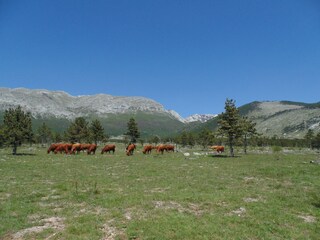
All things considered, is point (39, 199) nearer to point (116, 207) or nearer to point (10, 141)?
point (116, 207)

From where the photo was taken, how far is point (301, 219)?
16.0m

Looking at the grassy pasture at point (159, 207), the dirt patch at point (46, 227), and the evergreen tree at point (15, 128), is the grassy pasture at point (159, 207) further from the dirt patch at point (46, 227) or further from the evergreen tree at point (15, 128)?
the evergreen tree at point (15, 128)

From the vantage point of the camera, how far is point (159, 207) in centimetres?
1736

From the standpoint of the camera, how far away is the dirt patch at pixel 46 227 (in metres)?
13.6

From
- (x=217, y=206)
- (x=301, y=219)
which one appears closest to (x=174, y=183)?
(x=217, y=206)

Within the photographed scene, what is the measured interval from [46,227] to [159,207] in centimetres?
632

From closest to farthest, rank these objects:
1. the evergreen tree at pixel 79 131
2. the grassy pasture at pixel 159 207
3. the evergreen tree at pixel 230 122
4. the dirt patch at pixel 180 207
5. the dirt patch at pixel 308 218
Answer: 1. the grassy pasture at pixel 159 207
2. the dirt patch at pixel 308 218
3. the dirt patch at pixel 180 207
4. the evergreen tree at pixel 230 122
5. the evergreen tree at pixel 79 131

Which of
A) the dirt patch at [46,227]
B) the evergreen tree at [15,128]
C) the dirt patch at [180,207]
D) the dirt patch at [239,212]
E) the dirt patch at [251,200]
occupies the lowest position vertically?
the dirt patch at [46,227]

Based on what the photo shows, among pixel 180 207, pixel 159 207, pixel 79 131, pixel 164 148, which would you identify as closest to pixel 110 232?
pixel 159 207

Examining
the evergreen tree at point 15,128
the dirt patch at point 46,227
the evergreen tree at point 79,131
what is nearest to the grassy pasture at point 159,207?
the dirt patch at point 46,227

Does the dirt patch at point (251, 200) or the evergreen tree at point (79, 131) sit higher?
the evergreen tree at point (79, 131)

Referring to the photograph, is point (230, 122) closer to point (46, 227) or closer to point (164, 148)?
point (164, 148)

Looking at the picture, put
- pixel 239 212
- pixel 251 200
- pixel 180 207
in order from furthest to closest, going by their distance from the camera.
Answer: pixel 251 200
pixel 180 207
pixel 239 212

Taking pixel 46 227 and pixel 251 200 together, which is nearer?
pixel 46 227
